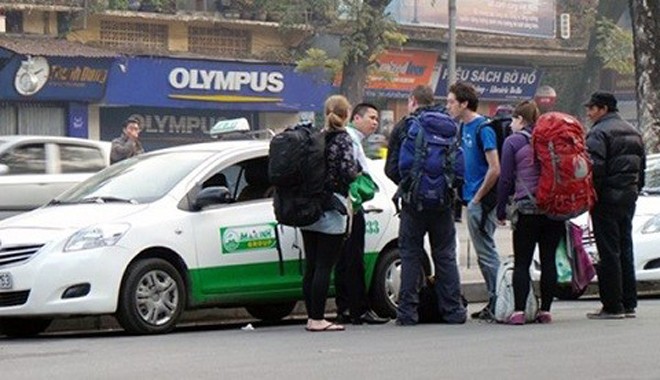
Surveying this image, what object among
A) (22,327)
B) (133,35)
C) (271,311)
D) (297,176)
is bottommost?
(271,311)

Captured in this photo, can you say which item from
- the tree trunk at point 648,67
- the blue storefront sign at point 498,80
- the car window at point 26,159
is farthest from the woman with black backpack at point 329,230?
the blue storefront sign at point 498,80

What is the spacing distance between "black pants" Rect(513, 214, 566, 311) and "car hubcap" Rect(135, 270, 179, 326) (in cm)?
250

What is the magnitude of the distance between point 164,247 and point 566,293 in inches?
164

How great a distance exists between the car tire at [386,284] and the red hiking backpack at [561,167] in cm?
156

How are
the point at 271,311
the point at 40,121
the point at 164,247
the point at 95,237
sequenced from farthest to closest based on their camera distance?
the point at 40,121 → the point at 271,311 → the point at 164,247 → the point at 95,237

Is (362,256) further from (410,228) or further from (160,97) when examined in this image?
(160,97)

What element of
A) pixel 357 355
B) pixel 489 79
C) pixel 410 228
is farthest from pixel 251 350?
pixel 489 79

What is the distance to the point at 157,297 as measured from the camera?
12438 mm

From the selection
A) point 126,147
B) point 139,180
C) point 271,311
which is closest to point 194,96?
point 126,147

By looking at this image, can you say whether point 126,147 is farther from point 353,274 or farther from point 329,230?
point 329,230

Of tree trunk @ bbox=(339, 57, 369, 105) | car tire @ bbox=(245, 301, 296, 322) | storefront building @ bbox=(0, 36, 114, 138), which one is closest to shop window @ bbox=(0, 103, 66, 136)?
storefront building @ bbox=(0, 36, 114, 138)

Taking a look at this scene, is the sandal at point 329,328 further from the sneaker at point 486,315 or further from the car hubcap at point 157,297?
the sneaker at point 486,315

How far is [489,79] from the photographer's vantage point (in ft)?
150

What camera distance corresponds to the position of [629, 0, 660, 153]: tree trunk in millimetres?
21812
